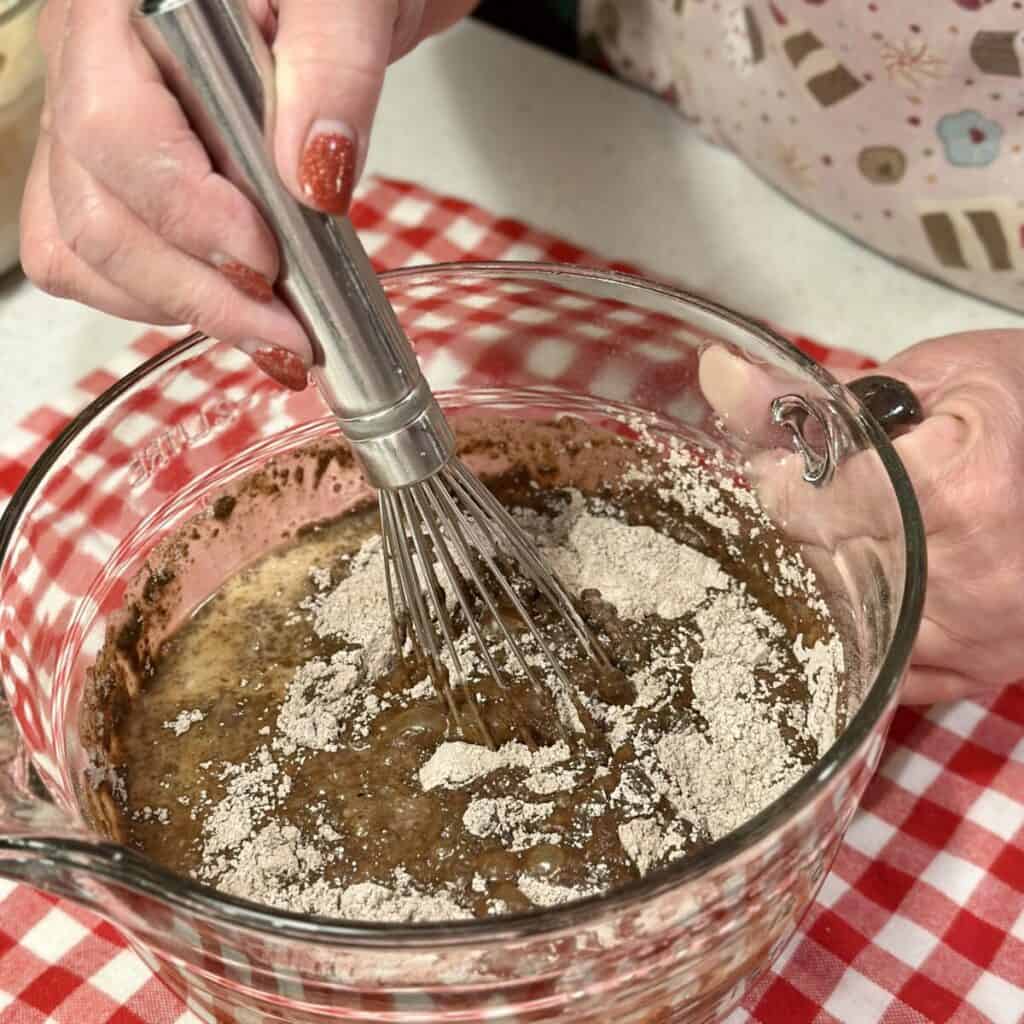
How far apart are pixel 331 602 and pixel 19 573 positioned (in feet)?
0.61

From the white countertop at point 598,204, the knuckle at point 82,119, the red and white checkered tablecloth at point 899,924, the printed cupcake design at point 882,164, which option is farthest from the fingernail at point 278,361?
the printed cupcake design at point 882,164

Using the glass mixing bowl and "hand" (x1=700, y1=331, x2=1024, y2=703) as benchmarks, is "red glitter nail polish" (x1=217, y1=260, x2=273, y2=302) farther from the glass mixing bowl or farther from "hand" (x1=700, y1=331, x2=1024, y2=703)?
"hand" (x1=700, y1=331, x2=1024, y2=703)

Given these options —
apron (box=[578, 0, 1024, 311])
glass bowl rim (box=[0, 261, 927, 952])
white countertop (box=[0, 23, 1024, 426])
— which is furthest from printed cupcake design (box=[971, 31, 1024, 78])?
glass bowl rim (box=[0, 261, 927, 952])

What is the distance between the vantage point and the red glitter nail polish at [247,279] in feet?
1.96

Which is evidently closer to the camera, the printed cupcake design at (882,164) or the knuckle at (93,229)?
the knuckle at (93,229)

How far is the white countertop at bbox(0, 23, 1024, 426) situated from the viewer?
3.89 feet

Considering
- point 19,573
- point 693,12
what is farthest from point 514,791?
point 693,12

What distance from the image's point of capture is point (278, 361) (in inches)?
25.4

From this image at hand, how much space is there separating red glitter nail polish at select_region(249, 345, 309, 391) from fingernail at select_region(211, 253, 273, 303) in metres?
0.03

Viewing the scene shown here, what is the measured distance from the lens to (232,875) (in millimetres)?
671

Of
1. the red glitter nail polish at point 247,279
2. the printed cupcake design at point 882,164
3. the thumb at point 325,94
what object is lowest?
the printed cupcake design at point 882,164

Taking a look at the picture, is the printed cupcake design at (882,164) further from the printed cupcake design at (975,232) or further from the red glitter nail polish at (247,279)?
the red glitter nail polish at (247,279)

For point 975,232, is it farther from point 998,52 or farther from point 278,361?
point 278,361

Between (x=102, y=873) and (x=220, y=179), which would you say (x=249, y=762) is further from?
(x=220, y=179)
